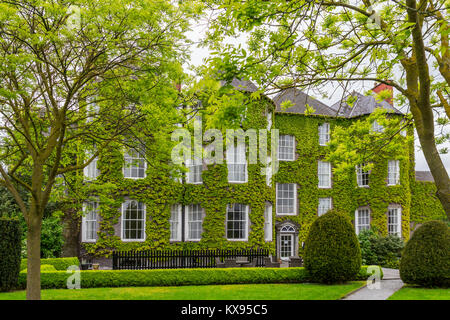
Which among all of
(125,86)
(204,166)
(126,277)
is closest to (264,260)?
(204,166)

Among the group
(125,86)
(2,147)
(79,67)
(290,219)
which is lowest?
(290,219)

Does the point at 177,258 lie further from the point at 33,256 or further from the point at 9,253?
the point at 33,256

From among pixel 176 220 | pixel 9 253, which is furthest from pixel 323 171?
pixel 9 253

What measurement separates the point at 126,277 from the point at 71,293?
8.92 feet

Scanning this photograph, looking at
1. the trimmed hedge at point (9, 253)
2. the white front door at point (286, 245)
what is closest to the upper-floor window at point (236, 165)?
the white front door at point (286, 245)

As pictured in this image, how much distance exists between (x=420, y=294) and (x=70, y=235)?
1820 centimetres

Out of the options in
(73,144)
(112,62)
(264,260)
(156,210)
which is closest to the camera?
(112,62)

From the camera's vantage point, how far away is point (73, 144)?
13.9 metres

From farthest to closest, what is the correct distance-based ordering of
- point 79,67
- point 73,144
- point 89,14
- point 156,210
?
point 156,210 < point 73,144 < point 79,67 < point 89,14

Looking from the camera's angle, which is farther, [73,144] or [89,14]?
[73,144]

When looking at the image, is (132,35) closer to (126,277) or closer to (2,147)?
(2,147)

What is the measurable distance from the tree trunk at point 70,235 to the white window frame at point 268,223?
434 inches

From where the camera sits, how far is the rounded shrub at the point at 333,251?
16.7m

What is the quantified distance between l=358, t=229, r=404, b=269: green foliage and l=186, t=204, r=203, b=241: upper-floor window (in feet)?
33.8
